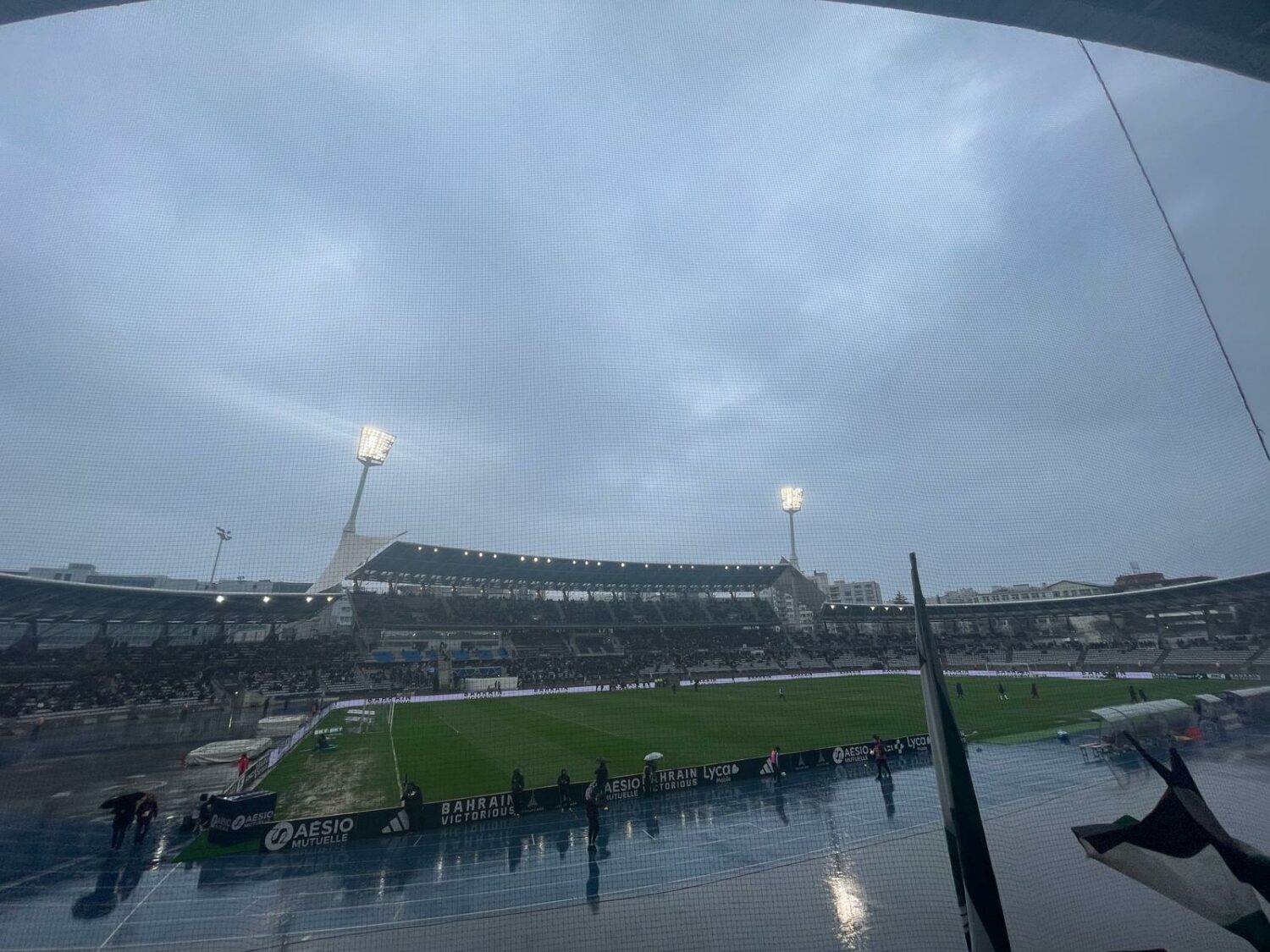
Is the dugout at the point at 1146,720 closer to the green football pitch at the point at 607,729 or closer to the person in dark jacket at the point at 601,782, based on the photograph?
the green football pitch at the point at 607,729

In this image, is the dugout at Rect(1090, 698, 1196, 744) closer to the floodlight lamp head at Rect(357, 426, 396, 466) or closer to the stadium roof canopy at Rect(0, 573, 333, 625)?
the stadium roof canopy at Rect(0, 573, 333, 625)

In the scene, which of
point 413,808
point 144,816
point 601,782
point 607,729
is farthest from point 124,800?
point 607,729

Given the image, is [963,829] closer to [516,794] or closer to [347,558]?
[516,794]

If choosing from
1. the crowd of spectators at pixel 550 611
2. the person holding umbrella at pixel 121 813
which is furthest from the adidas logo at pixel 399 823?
the crowd of spectators at pixel 550 611

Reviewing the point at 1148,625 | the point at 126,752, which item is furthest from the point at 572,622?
the point at 1148,625

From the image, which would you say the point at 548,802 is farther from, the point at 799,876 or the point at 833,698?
the point at 833,698

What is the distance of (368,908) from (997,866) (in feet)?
29.4

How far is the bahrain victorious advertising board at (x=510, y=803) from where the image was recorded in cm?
986

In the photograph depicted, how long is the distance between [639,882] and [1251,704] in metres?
21.7

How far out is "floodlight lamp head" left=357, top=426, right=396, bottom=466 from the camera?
38531 millimetres

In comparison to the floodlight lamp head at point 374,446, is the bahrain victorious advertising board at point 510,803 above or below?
below

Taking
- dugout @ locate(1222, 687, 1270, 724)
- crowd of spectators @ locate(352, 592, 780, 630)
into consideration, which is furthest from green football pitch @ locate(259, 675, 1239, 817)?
crowd of spectators @ locate(352, 592, 780, 630)

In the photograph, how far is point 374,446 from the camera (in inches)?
1538

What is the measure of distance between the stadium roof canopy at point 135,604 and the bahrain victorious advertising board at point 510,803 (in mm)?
16673
